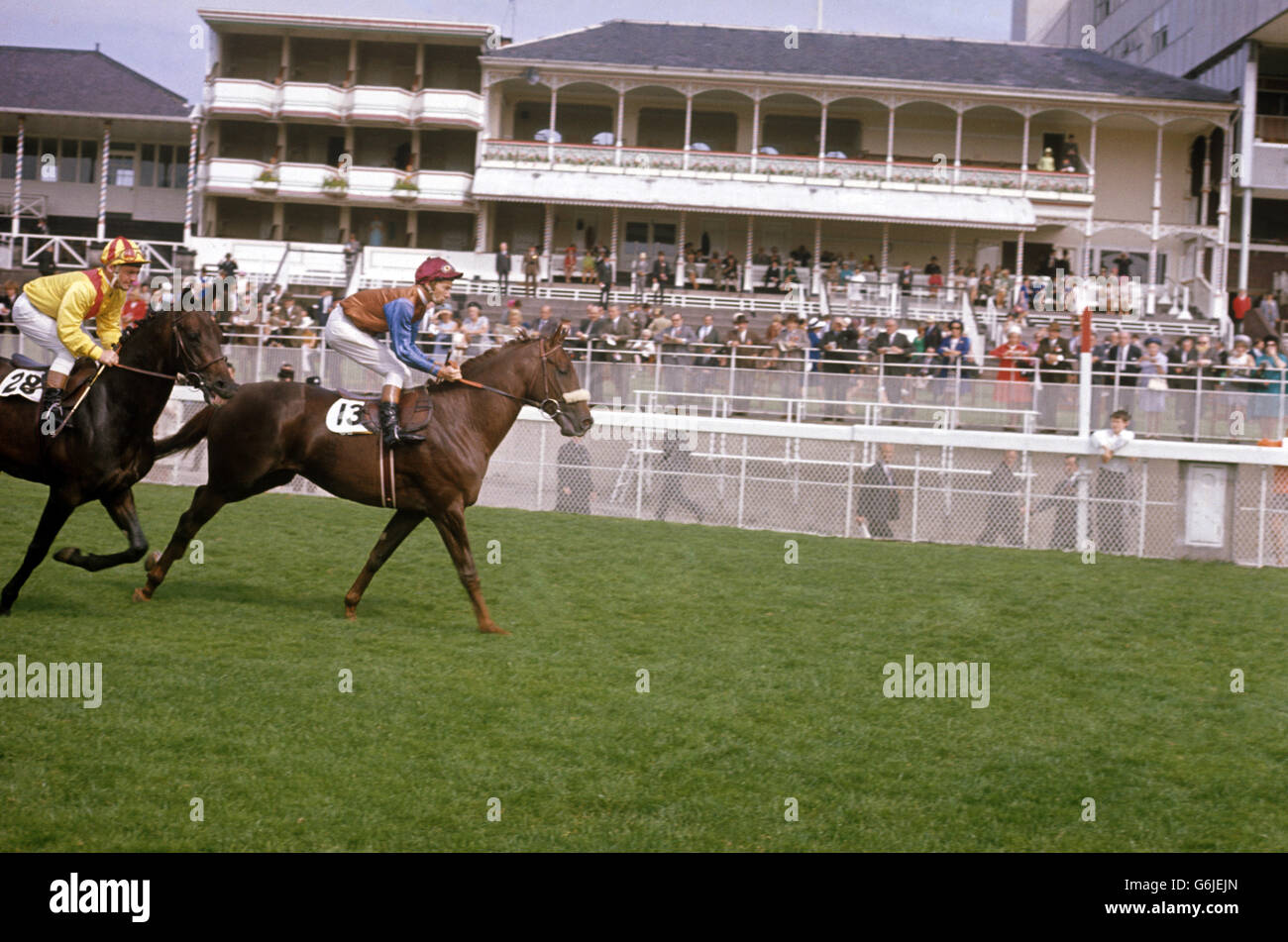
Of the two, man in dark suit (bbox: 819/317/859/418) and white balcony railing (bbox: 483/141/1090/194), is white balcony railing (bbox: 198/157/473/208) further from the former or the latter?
man in dark suit (bbox: 819/317/859/418)

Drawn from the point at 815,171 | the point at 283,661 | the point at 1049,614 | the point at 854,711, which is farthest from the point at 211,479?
the point at 815,171

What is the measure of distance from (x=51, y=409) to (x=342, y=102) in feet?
102

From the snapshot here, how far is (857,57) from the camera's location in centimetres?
3644

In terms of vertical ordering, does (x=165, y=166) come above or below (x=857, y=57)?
below

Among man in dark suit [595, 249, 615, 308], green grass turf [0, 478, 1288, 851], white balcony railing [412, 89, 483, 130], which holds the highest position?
white balcony railing [412, 89, 483, 130]

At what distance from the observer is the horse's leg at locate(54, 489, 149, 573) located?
28.5ft

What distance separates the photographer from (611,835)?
17.7 ft

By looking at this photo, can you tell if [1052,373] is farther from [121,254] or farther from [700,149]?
[700,149]

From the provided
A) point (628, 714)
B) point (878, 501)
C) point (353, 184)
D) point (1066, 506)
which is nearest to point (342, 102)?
point (353, 184)

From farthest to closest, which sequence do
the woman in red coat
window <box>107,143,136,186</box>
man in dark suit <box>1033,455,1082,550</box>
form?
window <box>107,143,136,186</box> < the woman in red coat < man in dark suit <box>1033,455,1082,550</box>

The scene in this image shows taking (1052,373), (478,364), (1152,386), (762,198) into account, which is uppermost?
(762,198)

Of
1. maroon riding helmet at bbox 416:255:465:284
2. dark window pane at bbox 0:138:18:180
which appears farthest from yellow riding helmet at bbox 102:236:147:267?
dark window pane at bbox 0:138:18:180

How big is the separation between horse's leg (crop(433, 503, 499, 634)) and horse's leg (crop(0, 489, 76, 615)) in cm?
245
